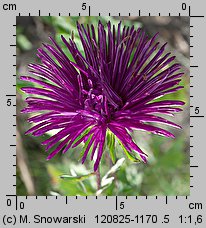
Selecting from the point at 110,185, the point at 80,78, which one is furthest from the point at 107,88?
the point at 110,185

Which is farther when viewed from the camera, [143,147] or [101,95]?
[143,147]

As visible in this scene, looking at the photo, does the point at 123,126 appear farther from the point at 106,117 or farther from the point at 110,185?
the point at 110,185

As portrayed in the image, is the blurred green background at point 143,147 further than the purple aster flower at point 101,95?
Yes

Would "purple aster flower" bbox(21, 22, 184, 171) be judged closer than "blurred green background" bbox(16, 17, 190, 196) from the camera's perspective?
Yes

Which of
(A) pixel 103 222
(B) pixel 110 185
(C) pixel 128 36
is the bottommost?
(A) pixel 103 222

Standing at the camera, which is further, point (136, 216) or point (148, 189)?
point (148, 189)

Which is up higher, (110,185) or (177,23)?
(177,23)

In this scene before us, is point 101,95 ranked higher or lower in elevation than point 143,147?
higher

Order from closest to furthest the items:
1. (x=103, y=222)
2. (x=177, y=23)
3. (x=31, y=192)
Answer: (x=103, y=222), (x=31, y=192), (x=177, y=23)
